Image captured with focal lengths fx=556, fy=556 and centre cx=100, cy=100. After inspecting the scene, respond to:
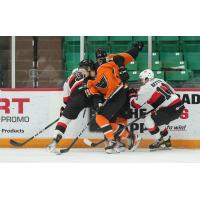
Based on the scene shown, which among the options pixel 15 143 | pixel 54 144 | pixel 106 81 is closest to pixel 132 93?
pixel 106 81

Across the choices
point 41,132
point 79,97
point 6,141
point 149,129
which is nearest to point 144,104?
point 149,129

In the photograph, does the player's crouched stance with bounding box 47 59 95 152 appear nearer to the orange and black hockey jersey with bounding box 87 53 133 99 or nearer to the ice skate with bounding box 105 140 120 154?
the orange and black hockey jersey with bounding box 87 53 133 99

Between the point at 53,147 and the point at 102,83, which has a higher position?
the point at 102,83

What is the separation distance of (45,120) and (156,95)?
1.70m

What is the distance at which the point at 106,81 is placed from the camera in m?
7.36

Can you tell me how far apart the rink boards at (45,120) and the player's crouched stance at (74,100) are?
1.56 feet

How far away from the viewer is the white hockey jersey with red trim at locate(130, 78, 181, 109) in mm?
7496

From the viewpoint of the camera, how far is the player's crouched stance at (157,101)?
7500mm

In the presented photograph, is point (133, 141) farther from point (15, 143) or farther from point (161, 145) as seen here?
point (15, 143)

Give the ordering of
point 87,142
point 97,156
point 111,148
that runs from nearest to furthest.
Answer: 1. point 97,156
2. point 111,148
3. point 87,142

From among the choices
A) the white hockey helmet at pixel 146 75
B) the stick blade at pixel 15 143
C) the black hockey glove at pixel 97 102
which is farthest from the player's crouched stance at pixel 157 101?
the stick blade at pixel 15 143

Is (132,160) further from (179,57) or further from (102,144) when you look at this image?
(179,57)

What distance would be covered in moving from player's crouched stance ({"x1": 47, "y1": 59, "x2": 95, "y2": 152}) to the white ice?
31cm
